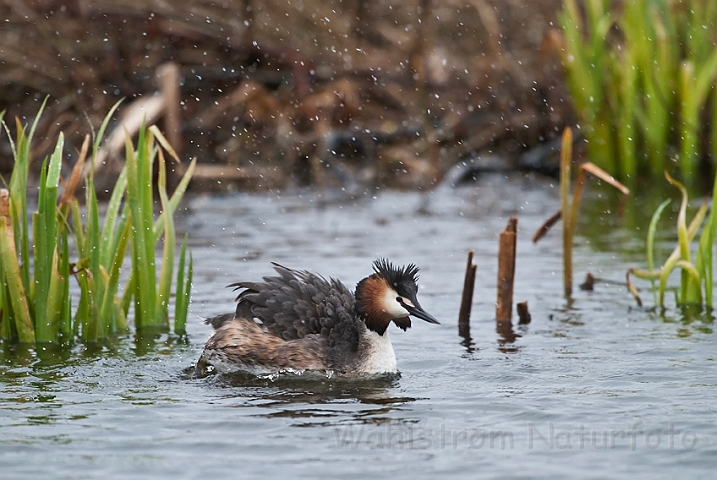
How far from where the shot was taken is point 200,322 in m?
7.17

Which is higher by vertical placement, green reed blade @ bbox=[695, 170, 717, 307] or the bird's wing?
green reed blade @ bbox=[695, 170, 717, 307]

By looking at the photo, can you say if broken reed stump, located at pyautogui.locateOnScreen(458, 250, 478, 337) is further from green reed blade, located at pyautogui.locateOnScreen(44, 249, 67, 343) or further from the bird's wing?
green reed blade, located at pyautogui.locateOnScreen(44, 249, 67, 343)

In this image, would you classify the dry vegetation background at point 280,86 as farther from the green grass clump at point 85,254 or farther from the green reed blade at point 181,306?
the green grass clump at point 85,254

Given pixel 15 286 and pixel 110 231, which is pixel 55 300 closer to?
pixel 15 286

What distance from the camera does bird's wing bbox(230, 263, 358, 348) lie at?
590cm

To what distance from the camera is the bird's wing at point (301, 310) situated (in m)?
5.90

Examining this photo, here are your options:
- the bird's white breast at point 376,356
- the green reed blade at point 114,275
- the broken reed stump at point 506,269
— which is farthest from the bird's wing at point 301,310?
the broken reed stump at point 506,269

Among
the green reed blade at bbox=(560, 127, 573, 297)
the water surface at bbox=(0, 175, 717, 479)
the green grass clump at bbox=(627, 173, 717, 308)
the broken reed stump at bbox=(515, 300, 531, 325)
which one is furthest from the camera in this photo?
the broken reed stump at bbox=(515, 300, 531, 325)

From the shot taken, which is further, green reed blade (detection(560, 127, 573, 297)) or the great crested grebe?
green reed blade (detection(560, 127, 573, 297))

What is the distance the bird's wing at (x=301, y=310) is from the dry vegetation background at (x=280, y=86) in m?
6.33

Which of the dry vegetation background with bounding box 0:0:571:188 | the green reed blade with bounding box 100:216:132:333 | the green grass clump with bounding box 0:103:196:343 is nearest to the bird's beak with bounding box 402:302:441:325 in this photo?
the green grass clump with bounding box 0:103:196:343

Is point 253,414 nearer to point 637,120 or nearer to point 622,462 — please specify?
point 622,462

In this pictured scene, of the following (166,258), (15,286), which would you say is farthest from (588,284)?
(15,286)

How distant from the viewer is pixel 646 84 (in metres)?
11.2
